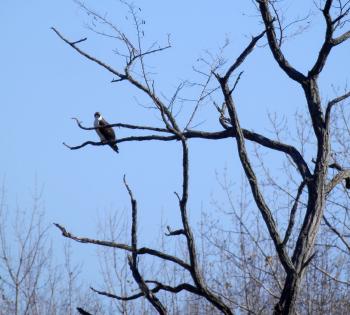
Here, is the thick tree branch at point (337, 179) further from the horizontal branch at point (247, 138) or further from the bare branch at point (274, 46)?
the bare branch at point (274, 46)

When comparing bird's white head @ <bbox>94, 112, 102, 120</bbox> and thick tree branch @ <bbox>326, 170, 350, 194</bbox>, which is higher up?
bird's white head @ <bbox>94, 112, 102, 120</bbox>

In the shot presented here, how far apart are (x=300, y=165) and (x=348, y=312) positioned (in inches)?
282

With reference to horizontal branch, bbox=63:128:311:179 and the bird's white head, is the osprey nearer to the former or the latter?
the bird's white head

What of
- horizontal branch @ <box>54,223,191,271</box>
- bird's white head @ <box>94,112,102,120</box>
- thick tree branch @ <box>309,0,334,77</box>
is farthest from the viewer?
bird's white head @ <box>94,112,102,120</box>

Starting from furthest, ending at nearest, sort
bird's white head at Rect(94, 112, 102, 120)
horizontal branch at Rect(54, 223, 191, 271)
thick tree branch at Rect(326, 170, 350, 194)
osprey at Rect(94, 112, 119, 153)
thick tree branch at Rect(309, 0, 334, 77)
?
bird's white head at Rect(94, 112, 102, 120)
osprey at Rect(94, 112, 119, 153)
thick tree branch at Rect(309, 0, 334, 77)
thick tree branch at Rect(326, 170, 350, 194)
horizontal branch at Rect(54, 223, 191, 271)

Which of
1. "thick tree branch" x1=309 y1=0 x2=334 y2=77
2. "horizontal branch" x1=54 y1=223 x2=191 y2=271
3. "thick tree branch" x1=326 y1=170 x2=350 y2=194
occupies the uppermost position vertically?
"thick tree branch" x1=309 y1=0 x2=334 y2=77

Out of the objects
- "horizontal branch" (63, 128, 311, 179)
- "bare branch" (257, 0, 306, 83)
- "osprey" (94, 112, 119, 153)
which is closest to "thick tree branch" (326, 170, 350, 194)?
"horizontal branch" (63, 128, 311, 179)

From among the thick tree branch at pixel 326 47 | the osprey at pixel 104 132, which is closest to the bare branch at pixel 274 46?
the thick tree branch at pixel 326 47

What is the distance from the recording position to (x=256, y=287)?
11.8m

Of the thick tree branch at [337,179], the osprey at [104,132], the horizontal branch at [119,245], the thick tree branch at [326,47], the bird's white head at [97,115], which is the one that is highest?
the bird's white head at [97,115]

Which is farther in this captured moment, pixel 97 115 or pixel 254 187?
pixel 97 115

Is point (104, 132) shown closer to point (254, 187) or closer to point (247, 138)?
point (247, 138)

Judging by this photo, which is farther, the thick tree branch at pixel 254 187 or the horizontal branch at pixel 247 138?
the horizontal branch at pixel 247 138

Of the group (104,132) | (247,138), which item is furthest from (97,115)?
(247,138)
